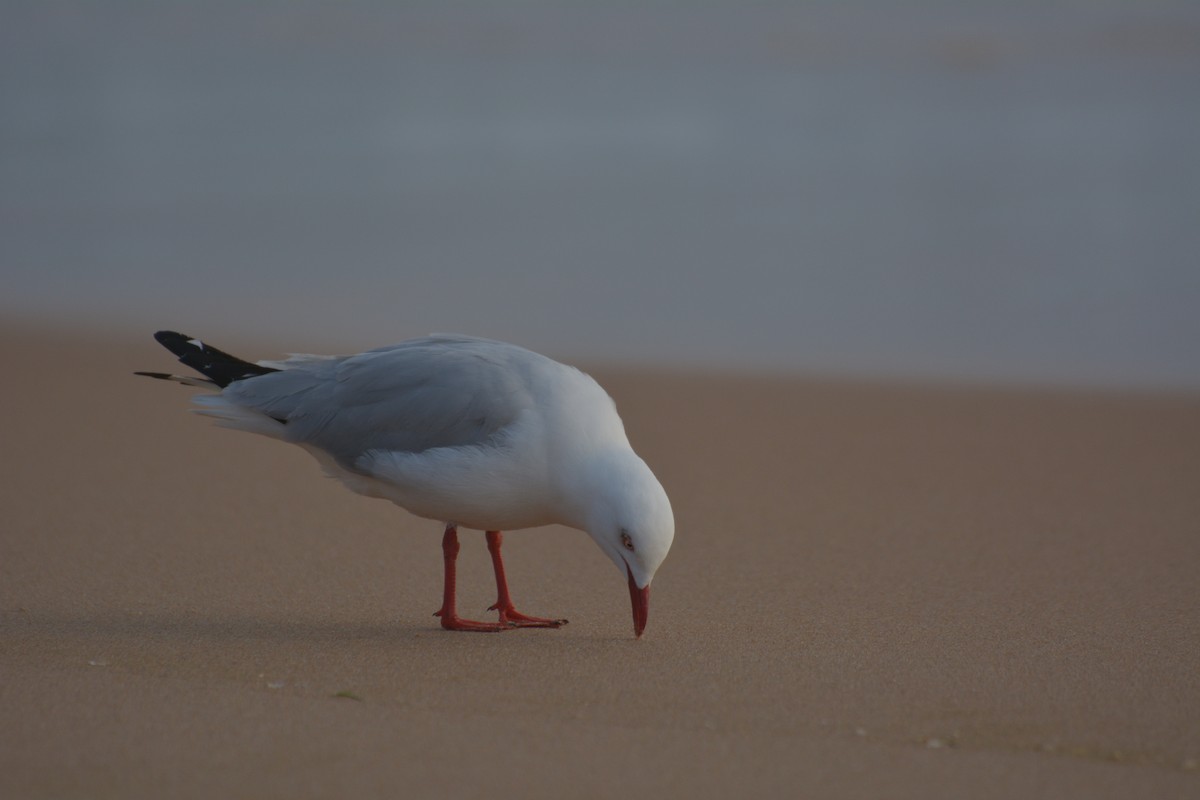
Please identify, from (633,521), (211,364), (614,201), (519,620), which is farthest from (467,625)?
(614,201)

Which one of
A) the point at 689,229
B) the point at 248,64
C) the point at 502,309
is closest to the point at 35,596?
the point at 502,309

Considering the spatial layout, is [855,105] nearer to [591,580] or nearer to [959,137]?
[959,137]

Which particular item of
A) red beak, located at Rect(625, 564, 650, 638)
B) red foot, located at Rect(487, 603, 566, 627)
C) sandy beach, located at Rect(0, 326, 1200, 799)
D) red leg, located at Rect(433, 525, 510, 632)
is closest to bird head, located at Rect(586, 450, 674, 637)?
red beak, located at Rect(625, 564, 650, 638)

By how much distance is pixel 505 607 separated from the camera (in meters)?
4.50

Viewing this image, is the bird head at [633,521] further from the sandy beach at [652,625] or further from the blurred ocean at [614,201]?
the blurred ocean at [614,201]

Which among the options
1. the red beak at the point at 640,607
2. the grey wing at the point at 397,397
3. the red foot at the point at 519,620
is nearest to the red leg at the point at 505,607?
the red foot at the point at 519,620

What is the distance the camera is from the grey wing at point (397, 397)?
4.33 meters

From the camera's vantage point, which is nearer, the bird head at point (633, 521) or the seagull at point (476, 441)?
the bird head at point (633, 521)

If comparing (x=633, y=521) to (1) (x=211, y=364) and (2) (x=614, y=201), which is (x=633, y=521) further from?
(2) (x=614, y=201)

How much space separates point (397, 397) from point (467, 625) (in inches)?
29.8

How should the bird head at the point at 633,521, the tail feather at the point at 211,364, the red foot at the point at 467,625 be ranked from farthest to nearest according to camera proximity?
the tail feather at the point at 211,364
the red foot at the point at 467,625
the bird head at the point at 633,521

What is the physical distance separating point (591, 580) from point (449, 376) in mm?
952

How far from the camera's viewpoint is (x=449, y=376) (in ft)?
14.6

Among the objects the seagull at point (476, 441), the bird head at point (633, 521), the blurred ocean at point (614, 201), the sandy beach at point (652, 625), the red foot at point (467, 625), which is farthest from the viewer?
the blurred ocean at point (614, 201)
